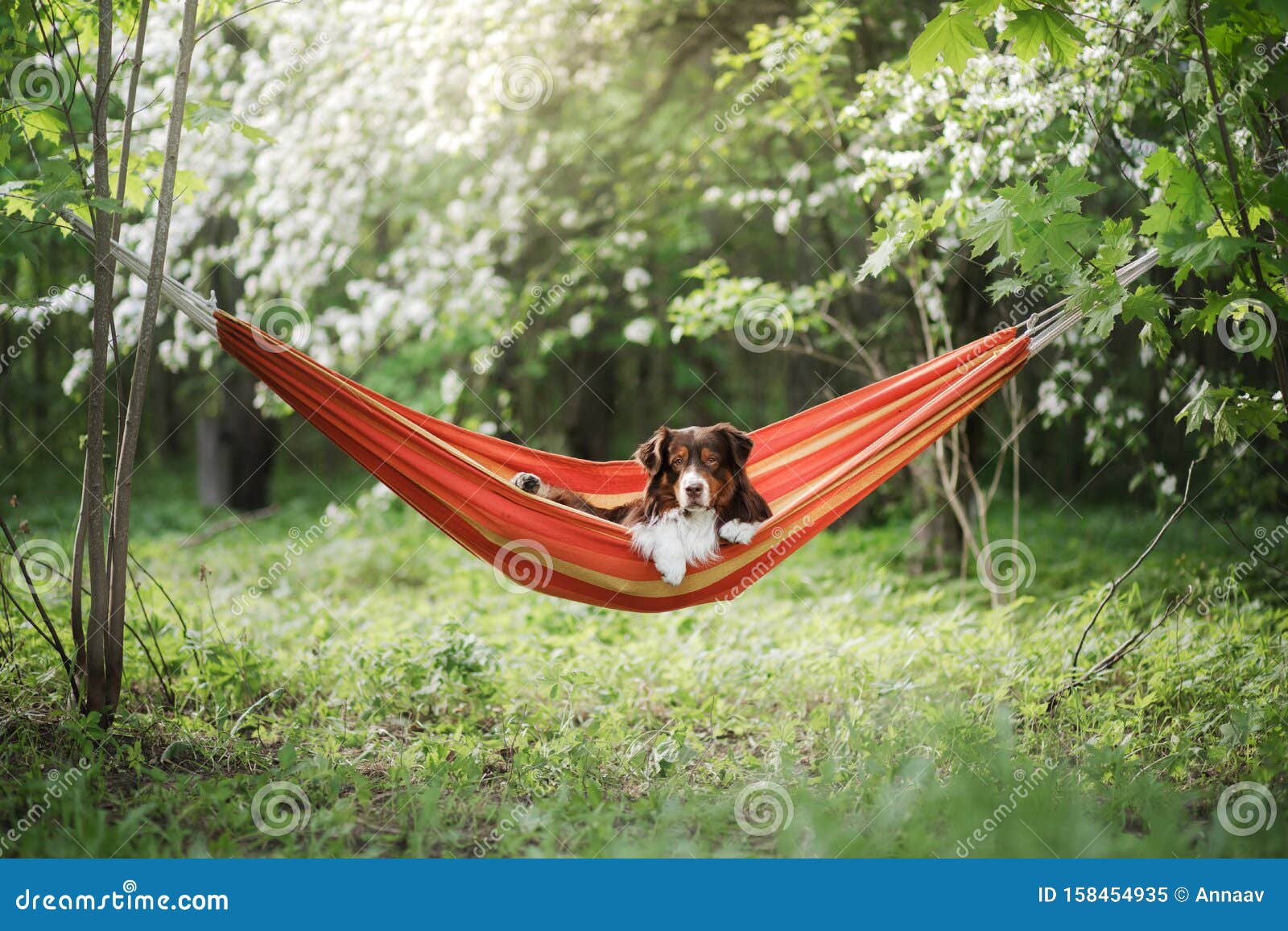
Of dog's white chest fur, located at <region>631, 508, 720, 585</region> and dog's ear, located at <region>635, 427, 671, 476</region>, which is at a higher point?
dog's ear, located at <region>635, 427, 671, 476</region>

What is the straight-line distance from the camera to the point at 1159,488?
420 cm

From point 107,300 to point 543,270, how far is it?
3569 mm

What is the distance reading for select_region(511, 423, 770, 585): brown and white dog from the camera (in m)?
2.70

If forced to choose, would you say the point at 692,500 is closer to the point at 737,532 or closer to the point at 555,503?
the point at 737,532

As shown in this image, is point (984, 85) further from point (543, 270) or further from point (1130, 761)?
point (543, 270)

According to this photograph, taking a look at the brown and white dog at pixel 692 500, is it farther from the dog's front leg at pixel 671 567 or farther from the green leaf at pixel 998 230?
the green leaf at pixel 998 230

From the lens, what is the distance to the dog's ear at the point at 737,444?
283cm

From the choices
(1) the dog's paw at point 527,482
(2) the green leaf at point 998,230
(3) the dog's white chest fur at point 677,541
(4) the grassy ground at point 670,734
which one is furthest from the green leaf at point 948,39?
(4) the grassy ground at point 670,734

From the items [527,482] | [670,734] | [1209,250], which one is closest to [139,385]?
[527,482]

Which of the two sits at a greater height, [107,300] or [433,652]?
[107,300]

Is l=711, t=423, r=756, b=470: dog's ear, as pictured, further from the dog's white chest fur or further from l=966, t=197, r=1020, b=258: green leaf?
l=966, t=197, r=1020, b=258: green leaf

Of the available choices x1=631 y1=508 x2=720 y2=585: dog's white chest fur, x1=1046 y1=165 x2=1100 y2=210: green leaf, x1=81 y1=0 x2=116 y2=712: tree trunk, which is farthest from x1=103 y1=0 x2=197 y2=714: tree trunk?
x1=1046 y1=165 x2=1100 y2=210: green leaf

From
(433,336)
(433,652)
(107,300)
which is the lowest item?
(433,652)

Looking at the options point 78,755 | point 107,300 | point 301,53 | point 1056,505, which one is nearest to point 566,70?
point 301,53
